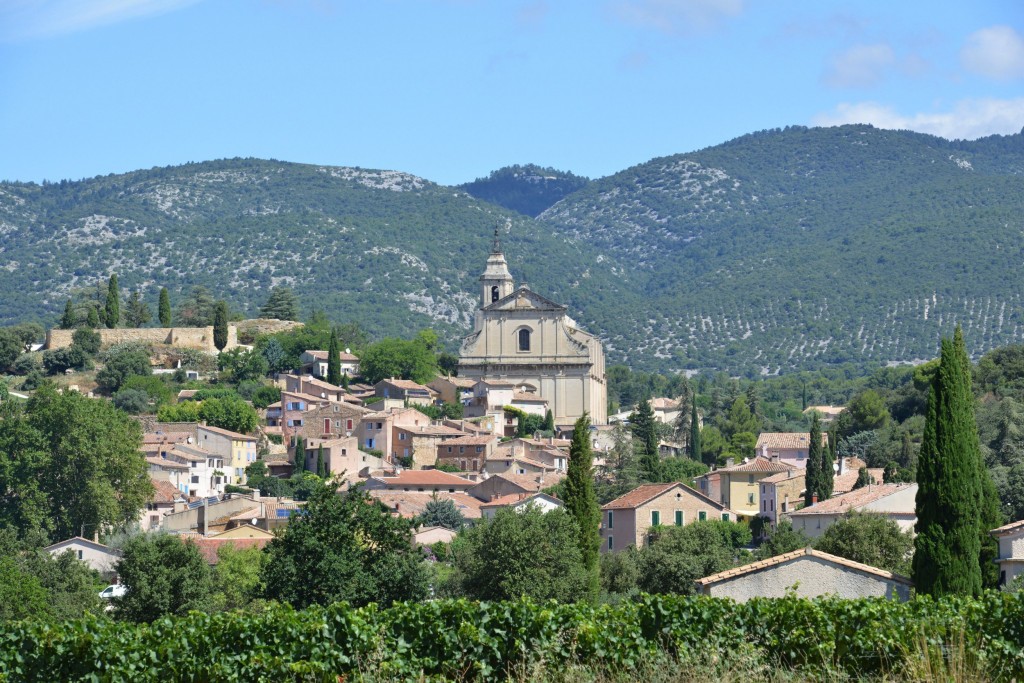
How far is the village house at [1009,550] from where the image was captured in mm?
36906

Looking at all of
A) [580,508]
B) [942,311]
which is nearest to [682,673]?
[580,508]

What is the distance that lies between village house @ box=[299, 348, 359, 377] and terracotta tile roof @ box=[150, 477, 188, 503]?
87.3ft

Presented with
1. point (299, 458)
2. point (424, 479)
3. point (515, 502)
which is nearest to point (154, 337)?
point (299, 458)

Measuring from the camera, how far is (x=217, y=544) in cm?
5762

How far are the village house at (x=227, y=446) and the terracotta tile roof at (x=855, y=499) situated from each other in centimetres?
3197

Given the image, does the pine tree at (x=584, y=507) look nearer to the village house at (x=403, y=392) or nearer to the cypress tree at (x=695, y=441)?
the cypress tree at (x=695, y=441)

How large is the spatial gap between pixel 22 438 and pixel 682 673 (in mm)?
50261

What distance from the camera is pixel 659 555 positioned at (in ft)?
159

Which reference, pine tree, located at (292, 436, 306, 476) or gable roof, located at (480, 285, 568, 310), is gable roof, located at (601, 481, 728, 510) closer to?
pine tree, located at (292, 436, 306, 476)

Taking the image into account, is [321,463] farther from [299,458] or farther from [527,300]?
[527,300]

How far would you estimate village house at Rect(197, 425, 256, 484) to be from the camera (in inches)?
3243

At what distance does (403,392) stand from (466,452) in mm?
14901

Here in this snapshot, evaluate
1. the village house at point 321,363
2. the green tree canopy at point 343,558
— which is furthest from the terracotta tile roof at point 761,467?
the green tree canopy at point 343,558

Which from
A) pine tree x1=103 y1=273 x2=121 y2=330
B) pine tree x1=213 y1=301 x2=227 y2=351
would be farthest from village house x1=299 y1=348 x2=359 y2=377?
pine tree x1=103 y1=273 x2=121 y2=330
